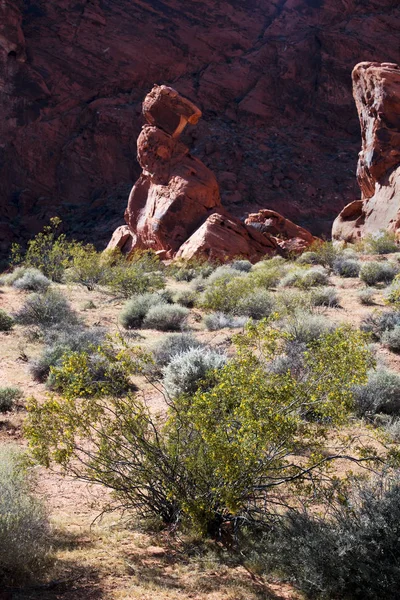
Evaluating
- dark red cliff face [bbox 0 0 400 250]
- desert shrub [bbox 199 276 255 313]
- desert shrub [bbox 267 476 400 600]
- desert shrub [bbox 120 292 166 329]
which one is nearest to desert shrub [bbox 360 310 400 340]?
desert shrub [bbox 199 276 255 313]

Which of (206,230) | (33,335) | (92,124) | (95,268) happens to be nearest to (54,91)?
(92,124)

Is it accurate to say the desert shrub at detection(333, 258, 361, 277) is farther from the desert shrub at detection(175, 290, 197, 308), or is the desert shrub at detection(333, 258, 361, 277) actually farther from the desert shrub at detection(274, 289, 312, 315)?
the desert shrub at detection(175, 290, 197, 308)

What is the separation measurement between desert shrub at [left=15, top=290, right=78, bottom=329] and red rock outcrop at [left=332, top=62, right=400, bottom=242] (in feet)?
52.8

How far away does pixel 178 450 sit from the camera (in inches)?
156

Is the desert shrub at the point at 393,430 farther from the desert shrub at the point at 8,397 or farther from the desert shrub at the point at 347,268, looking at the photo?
the desert shrub at the point at 347,268

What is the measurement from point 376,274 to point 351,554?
535 inches

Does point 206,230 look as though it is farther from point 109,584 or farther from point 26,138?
point 26,138

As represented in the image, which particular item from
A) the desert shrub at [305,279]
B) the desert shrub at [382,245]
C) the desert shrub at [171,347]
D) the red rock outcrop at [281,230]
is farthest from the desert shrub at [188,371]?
the red rock outcrop at [281,230]

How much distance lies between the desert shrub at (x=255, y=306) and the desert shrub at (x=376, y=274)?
4575mm

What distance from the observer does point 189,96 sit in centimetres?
5009

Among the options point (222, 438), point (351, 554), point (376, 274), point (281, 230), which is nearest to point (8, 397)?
point (222, 438)

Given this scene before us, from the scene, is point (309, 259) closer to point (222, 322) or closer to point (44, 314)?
point (222, 322)

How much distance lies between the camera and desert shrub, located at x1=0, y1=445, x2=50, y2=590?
3.17m

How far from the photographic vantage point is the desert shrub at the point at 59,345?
842cm
